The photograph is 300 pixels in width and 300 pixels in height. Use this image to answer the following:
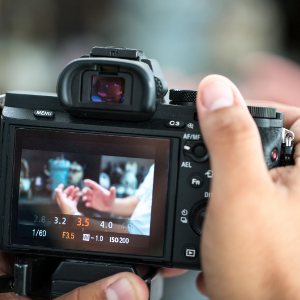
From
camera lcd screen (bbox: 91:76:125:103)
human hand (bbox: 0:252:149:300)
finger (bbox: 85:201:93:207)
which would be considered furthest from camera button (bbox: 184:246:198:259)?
camera lcd screen (bbox: 91:76:125:103)

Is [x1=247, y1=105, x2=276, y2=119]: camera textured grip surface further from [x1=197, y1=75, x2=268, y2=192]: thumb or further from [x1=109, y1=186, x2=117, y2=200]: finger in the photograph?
[x1=109, y1=186, x2=117, y2=200]: finger

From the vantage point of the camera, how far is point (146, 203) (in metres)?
0.64

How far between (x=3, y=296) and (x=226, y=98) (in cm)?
79

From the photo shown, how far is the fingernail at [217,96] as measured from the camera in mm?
526

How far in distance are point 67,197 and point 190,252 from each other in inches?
10.7

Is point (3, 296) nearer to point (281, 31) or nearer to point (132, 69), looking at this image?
point (132, 69)

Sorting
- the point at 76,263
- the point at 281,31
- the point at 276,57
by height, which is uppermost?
the point at 281,31

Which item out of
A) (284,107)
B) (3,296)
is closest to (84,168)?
(3,296)

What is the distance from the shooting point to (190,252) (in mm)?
646

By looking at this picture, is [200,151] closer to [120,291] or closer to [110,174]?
[110,174]

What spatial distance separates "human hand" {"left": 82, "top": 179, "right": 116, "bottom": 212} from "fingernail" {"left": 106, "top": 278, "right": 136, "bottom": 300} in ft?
0.49

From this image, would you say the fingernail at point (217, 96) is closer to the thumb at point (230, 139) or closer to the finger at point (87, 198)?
the thumb at point (230, 139)

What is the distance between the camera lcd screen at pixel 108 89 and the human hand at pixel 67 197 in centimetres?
18

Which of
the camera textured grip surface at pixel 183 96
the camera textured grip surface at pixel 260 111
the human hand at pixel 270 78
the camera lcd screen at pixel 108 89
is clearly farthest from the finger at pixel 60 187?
the human hand at pixel 270 78
